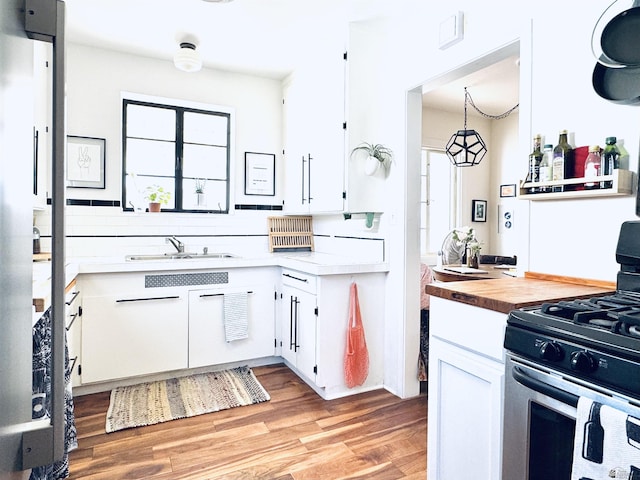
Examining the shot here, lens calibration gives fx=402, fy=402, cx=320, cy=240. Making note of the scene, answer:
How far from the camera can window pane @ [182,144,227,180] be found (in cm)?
363

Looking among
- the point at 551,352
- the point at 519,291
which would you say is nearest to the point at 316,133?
the point at 519,291

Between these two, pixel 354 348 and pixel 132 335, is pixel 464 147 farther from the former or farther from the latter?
pixel 132 335

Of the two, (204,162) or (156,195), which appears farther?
(204,162)

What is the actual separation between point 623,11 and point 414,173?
4.73 ft

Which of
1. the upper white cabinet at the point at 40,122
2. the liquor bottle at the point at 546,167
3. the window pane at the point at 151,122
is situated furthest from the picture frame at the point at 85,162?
the liquor bottle at the point at 546,167

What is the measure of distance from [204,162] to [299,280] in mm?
1544

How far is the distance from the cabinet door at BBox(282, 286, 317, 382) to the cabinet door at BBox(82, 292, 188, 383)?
768 mm

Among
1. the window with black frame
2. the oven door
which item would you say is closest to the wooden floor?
the oven door

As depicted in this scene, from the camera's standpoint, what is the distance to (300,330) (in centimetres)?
298

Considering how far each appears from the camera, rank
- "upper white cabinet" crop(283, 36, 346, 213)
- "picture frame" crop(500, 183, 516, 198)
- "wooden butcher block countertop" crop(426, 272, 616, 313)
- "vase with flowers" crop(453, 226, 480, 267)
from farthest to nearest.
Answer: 1. "picture frame" crop(500, 183, 516, 198)
2. "vase with flowers" crop(453, 226, 480, 267)
3. "upper white cabinet" crop(283, 36, 346, 213)
4. "wooden butcher block countertop" crop(426, 272, 616, 313)

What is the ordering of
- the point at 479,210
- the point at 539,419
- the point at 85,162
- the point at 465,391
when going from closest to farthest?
the point at 539,419 < the point at 465,391 < the point at 85,162 < the point at 479,210

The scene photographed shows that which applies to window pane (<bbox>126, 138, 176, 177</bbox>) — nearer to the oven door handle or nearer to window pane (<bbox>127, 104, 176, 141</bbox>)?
window pane (<bbox>127, 104, 176, 141</bbox>)

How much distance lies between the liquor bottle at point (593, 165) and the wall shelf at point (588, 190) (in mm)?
18

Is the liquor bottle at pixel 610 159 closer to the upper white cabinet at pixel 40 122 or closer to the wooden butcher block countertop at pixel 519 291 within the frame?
the wooden butcher block countertop at pixel 519 291
